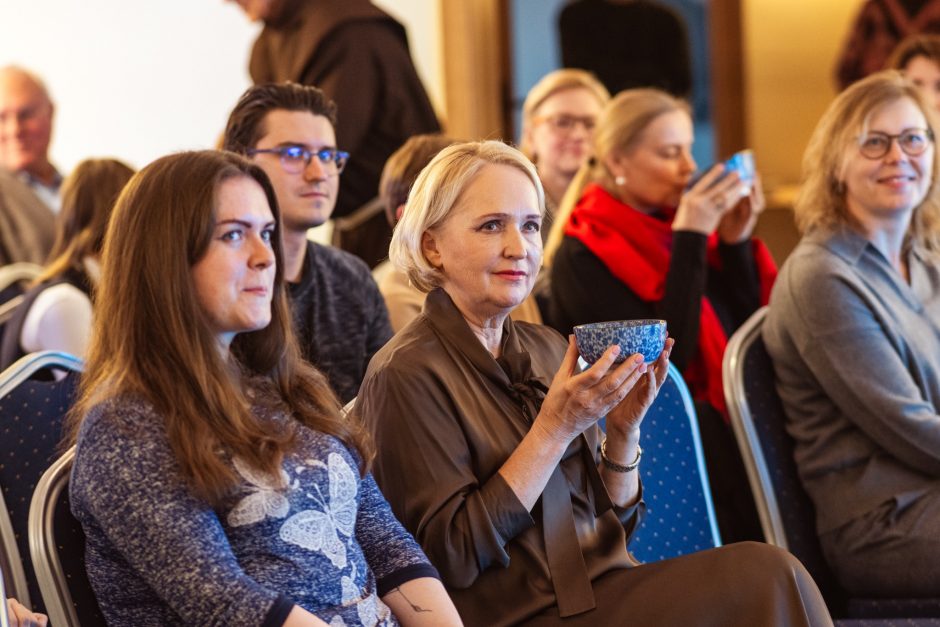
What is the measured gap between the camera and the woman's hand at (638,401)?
1844 millimetres

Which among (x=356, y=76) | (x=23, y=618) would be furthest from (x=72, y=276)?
(x=23, y=618)

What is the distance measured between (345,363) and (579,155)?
1344 millimetres

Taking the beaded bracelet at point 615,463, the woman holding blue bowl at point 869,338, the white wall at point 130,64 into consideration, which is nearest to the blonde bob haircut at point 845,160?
the woman holding blue bowl at point 869,338

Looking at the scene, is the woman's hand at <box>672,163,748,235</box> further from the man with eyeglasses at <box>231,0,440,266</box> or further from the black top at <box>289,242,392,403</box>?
the man with eyeglasses at <box>231,0,440,266</box>

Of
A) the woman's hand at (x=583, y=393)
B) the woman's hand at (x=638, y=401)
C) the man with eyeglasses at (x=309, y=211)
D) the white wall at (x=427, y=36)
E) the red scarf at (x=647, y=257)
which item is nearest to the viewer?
the woman's hand at (x=583, y=393)

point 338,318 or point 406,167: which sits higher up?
point 406,167

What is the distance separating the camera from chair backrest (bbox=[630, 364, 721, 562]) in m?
2.34

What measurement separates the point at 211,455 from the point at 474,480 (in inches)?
16.4

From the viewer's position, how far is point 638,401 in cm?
189

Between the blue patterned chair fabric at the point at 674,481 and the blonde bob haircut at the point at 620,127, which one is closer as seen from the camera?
the blue patterned chair fabric at the point at 674,481

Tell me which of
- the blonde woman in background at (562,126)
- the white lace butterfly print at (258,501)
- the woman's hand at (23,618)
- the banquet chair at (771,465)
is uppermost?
the blonde woman in background at (562,126)

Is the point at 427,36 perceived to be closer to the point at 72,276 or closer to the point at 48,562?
the point at 72,276

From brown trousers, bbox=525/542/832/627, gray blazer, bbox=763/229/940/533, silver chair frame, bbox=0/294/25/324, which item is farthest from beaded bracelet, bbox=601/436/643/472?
silver chair frame, bbox=0/294/25/324

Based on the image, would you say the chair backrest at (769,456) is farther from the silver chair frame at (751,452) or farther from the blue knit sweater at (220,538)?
the blue knit sweater at (220,538)
